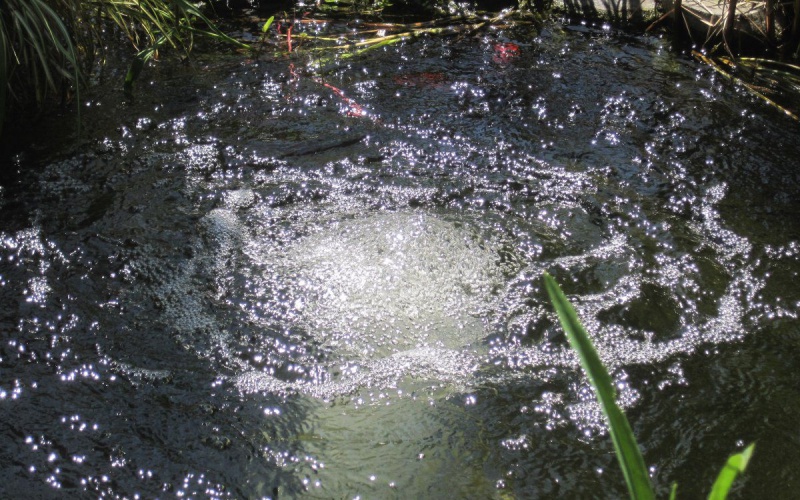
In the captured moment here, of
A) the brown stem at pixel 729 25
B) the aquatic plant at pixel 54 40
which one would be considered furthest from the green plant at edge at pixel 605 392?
the brown stem at pixel 729 25

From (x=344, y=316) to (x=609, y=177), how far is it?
1257mm

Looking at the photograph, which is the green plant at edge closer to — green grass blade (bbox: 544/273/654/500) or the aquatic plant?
green grass blade (bbox: 544/273/654/500)

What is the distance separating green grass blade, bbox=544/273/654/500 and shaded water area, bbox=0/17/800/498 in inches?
31.2

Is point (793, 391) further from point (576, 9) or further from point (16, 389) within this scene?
point (576, 9)

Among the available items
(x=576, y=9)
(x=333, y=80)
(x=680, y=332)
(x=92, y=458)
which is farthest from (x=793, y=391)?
(x=576, y=9)

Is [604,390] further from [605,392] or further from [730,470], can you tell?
[730,470]

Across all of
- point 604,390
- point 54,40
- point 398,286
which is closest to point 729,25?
point 398,286

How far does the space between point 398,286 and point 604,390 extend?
4.71 ft

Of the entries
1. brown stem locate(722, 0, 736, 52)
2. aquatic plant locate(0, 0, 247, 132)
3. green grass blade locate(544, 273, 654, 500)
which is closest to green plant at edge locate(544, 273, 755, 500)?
green grass blade locate(544, 273, 654, 500)

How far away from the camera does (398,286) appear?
7.29 ft

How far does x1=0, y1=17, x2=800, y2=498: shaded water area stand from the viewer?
1671 millimetres

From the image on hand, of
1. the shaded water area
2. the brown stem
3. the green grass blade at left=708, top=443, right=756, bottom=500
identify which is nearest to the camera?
the green grass blade at left=708, top=443, right=756, bottom=500

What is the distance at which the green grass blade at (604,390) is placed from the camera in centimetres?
80

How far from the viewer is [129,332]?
2018mm
